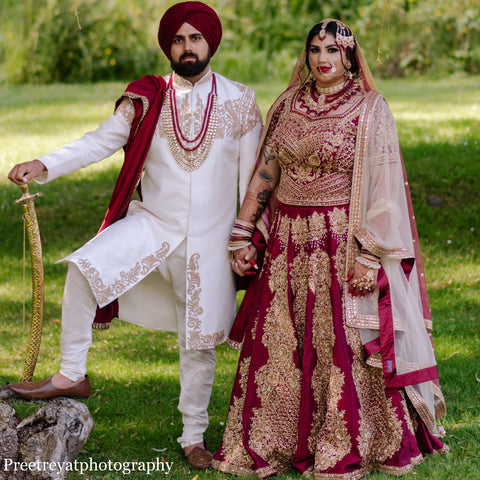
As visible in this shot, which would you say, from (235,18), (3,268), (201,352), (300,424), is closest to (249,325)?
(201,352)

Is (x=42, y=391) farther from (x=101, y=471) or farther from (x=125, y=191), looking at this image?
(x=125, y=191)

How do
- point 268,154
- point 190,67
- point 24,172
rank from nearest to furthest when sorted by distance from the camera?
point 24,172 < point 190,67 < point 268,154

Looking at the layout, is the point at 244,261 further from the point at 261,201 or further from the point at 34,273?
the point at 34,273

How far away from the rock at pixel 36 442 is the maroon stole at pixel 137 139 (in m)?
0.50

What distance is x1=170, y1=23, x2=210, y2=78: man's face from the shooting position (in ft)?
12.1

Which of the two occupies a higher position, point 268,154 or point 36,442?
point 268,154

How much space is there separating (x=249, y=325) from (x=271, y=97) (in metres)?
7.75

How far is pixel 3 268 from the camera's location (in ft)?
23.5

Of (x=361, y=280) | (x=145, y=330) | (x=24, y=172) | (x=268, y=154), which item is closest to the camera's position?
(x=24, y=172)

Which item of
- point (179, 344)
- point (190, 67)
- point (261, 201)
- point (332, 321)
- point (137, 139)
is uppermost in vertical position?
point (190, 67)

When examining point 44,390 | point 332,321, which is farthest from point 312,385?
point 44,390

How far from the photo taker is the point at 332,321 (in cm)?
369

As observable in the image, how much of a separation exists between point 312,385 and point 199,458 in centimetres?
72

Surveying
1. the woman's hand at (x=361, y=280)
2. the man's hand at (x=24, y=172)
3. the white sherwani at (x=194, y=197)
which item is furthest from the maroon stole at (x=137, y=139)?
the woman's hand at (x=361, y=280)
